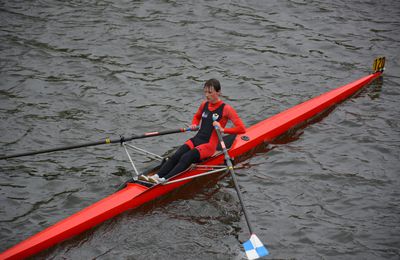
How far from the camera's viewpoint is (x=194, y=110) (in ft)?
39.1

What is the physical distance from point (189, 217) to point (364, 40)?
10.5 metres

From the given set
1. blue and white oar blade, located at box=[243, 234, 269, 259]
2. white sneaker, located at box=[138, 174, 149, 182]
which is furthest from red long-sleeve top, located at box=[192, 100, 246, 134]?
blue and white oar blade, located at box=[243, 234, 269, 259]

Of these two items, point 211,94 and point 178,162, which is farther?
point 178,162

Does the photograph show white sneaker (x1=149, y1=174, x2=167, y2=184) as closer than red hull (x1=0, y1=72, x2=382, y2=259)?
No

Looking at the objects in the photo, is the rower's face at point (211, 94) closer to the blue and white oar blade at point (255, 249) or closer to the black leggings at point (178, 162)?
the black leggings at point (178, 162)

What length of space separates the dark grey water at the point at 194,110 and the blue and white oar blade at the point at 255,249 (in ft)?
2.33

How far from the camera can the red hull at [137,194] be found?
7.05 m

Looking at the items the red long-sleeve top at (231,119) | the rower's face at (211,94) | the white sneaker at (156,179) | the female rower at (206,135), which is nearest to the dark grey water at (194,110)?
the white sneaker at (156,179)

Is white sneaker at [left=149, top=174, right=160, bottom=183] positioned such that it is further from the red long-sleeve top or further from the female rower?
the red long-sleeve top

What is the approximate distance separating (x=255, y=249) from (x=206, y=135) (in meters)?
2.86

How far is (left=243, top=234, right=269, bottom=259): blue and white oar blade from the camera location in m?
6.46

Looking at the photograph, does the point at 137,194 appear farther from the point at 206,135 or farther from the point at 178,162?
the point at 206,135

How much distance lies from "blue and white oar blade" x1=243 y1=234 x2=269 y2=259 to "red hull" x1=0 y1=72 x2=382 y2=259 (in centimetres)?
233

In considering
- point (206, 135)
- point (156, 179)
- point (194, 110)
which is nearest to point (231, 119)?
point (206, 135)
